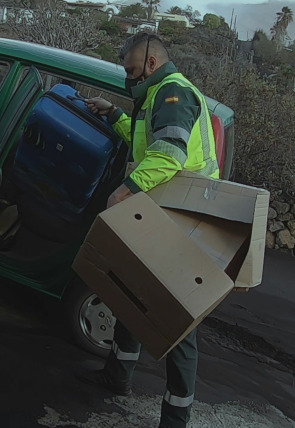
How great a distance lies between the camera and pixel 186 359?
3.33 meters

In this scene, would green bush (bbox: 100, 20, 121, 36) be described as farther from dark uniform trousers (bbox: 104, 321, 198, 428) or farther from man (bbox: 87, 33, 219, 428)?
dark uniform trousers (bbox: 104, 321, 198, 428)

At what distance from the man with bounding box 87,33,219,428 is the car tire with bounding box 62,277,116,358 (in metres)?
0.82

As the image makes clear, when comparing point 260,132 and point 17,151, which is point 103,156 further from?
point 260,132

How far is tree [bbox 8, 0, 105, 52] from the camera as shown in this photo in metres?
13.1

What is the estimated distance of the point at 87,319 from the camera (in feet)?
13.5

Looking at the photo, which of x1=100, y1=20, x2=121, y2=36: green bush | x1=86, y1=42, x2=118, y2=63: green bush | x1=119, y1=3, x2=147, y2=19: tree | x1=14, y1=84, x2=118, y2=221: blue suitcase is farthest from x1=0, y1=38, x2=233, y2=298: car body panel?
x1=119, y1=3, x2=147, y2=19: tree

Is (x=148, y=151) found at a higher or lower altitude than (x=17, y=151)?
higher

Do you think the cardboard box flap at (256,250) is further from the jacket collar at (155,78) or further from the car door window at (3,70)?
the car door window at (3,70)

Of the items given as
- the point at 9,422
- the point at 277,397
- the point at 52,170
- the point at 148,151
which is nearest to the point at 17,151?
the point at 52,170

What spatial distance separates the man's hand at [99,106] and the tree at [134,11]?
23062 millimetres

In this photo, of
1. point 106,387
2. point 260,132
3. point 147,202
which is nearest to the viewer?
point 147,202

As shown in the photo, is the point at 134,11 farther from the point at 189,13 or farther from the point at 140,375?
the point at 140,375

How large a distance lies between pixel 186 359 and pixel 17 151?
1.76 metres

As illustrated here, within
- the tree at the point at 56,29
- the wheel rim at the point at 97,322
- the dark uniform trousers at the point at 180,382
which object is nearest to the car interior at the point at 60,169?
the wheel rim at the point at 97,322
